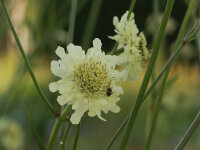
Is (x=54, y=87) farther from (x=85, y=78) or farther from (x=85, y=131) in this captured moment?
(x=85, y=131)

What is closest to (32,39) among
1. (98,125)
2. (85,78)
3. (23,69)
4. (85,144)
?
(23,69)

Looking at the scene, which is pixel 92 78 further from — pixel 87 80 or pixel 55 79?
pixel 55 79

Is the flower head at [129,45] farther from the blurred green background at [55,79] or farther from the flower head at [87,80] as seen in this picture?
the blurred green background at [55,79]

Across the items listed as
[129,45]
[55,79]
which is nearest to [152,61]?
[129,45]

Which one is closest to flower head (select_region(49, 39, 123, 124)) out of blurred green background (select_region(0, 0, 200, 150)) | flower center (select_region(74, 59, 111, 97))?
flower center (select_region(74, 59, 111, 97))

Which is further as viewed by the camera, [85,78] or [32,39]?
[32,39]

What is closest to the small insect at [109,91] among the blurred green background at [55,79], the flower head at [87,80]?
the flower head at [87,80]

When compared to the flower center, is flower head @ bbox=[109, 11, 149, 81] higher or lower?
higher

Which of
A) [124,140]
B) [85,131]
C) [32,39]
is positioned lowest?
[85,131]

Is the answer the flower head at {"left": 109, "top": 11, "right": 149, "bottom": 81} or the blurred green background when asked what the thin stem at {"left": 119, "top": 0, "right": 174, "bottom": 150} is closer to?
the flower head at {"left": 109, "top": 11, "right": 149, "bottom": 81}
